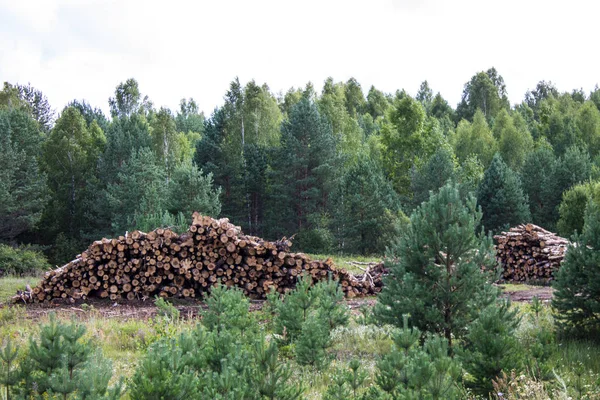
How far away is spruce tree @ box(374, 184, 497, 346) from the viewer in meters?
6.00

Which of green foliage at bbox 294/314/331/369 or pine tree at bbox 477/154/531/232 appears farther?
pine tree at bbox 477/154/531/232

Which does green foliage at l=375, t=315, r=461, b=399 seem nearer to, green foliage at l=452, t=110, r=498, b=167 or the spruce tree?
the spruce tree

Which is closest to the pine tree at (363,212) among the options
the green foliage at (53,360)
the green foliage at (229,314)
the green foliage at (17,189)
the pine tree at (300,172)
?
the pine tree at (300,172)

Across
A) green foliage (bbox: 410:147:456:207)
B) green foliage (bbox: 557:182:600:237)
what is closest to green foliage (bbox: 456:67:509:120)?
green foliage (bbox: 410:147:456:207)

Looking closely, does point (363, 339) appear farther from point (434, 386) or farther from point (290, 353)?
point (434, 386)

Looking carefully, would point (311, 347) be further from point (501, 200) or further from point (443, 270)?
point (501, 200)

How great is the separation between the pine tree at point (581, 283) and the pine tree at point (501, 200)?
21.6 meters

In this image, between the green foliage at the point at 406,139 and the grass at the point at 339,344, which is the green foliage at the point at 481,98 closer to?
the green foliage at the point at 406,139

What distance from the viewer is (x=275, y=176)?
35188mm

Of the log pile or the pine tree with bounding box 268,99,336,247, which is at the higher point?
the pine tree with bounding box 268,99,336,247

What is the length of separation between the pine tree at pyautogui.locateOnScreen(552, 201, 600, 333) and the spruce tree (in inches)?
57.4

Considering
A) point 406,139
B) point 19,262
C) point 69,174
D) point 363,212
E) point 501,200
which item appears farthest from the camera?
point 406,139

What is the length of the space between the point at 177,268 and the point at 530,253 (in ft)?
33.0

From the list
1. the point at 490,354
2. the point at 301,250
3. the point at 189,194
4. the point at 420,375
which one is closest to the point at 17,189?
the point at 189,194
